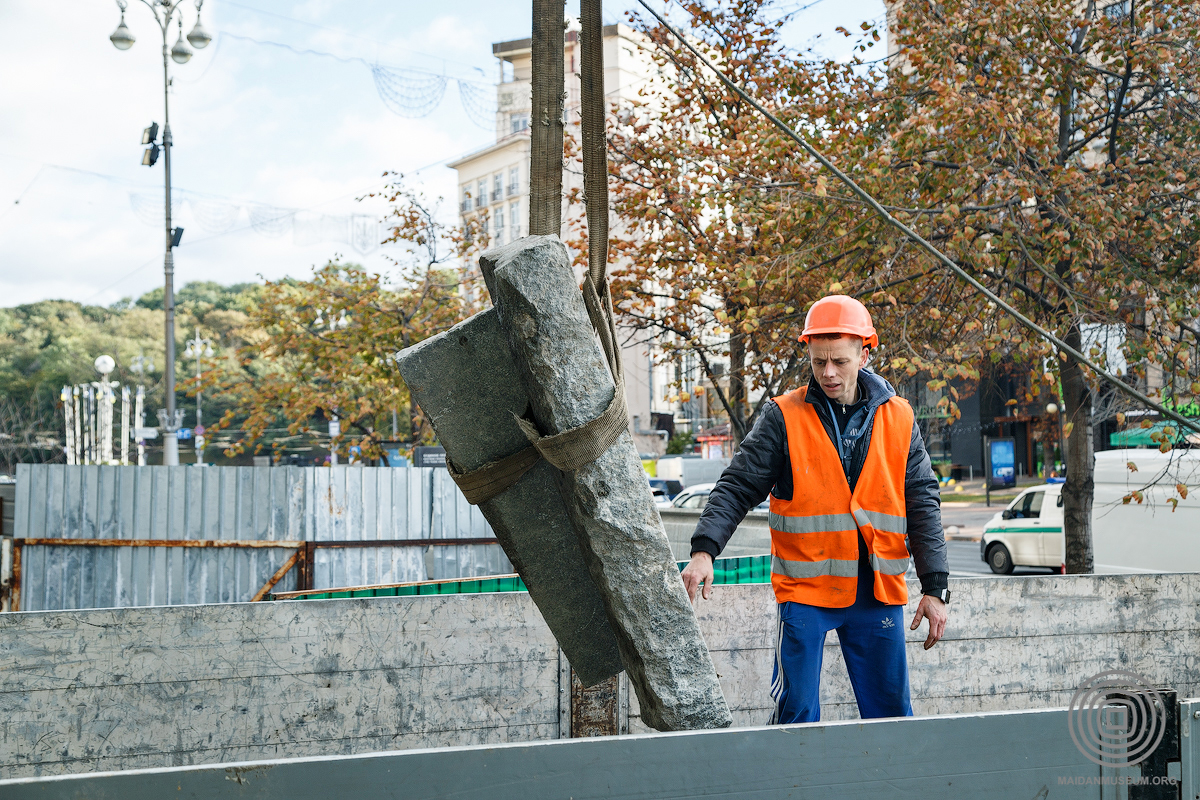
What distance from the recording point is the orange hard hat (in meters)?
3.42

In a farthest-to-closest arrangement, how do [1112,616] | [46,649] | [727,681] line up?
[1112,616] < [727,681] < [46,649]

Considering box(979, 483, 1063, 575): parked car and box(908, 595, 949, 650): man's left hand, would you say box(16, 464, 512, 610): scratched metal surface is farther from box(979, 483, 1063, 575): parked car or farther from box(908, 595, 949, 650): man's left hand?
box(979, 483, 1063, 575): parked car

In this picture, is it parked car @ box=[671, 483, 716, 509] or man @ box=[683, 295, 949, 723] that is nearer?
man @ box=[683, 295, 949, 723]

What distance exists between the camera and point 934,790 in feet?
6.61

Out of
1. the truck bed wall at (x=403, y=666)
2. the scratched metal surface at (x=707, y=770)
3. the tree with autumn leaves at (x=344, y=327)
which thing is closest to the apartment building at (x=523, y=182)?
the tree with autumn leaves at (x=344, y=327)

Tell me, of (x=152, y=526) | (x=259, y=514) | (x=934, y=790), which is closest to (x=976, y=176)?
(x=934, y=790)

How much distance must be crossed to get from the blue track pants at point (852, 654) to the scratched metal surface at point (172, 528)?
8.25 meters

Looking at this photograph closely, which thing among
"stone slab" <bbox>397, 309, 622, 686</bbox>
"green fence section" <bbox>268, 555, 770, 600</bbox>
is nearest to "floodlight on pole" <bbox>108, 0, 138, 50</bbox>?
"green fence section" <bbox>268, 555, 770, 600</bbox>

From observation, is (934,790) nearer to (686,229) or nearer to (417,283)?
(686,229)

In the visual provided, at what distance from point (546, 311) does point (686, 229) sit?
1015 centimetres

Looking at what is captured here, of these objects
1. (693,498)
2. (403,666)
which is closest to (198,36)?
(693,498)

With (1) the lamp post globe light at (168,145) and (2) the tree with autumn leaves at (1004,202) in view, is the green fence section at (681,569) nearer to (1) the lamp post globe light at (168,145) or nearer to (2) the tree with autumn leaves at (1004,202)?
(2) the tree with autumn leaves at (1004,202)

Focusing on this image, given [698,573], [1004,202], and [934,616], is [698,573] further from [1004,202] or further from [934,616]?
[1004,202]

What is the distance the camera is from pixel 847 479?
3.42 meters
